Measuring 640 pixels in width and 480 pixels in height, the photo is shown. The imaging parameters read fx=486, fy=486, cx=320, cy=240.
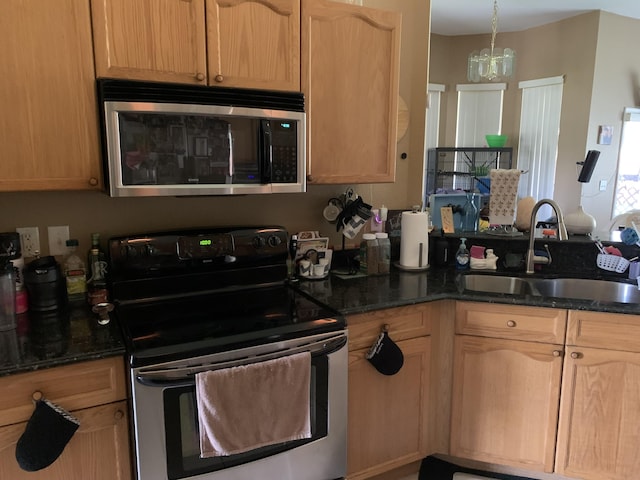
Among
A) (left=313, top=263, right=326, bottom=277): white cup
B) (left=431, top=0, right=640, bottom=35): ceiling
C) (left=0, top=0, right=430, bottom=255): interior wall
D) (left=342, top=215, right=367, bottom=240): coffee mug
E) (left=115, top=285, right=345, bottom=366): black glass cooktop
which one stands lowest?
(left=115, top=285, right=345, bottom=366): black glass cooktop

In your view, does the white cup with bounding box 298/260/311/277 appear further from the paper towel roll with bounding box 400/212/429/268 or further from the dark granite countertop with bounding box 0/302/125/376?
the dark granite countertop with bounding box 0/302/125/376

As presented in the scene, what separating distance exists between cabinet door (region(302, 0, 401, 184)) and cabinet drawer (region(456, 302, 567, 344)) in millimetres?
736

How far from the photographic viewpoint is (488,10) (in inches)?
199

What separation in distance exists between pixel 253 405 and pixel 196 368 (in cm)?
24

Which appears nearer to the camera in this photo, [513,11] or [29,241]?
[29,241]

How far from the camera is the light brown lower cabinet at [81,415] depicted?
1412 mm

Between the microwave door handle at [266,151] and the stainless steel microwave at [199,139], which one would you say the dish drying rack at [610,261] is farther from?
the microwave door handle at [266,151]

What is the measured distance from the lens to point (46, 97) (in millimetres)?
1608

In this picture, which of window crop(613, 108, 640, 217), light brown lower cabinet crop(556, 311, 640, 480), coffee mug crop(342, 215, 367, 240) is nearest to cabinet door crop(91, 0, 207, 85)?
coffee mug crop(342, 215, 367, 240)

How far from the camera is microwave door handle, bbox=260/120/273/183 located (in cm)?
188

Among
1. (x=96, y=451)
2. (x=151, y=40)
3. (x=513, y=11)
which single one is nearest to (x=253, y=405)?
(x=96, y=451)

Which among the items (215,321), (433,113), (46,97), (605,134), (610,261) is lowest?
(215,321)

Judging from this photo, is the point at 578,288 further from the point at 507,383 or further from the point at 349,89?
the point at 349,89

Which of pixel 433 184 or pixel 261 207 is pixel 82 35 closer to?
pixel 261 207
